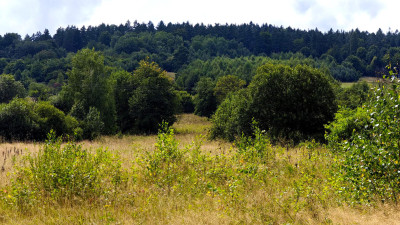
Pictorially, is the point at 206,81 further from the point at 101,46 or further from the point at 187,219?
the point at 101,46

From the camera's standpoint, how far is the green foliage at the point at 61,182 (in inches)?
303

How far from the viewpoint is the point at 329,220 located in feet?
21.4

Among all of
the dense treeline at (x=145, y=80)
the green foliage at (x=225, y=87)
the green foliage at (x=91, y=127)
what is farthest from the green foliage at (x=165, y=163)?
the green foliage at (x=225, y=87)

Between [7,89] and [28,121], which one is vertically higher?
[7,89]

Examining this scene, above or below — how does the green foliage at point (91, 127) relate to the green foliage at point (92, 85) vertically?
below

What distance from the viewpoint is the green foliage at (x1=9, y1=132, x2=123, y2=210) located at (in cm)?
769

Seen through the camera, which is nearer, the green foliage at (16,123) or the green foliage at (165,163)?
the green foliage at (165,163)

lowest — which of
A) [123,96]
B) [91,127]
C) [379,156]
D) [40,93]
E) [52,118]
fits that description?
[91,127]

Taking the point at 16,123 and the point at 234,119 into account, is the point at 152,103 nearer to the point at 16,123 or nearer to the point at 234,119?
the point at 234,119

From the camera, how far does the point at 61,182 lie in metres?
7.90

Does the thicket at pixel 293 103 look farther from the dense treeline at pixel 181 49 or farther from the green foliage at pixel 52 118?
the dense treeline at pixel 181 49

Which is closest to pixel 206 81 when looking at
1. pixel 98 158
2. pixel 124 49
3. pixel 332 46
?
pixel 98 158

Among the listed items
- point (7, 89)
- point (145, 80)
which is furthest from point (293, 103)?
point (7, 89)

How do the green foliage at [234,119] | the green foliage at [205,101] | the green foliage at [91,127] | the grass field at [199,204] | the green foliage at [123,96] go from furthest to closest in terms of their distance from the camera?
the green foliage at [205,101]
the green foliage at [123,96]
the green foliage at [91,127]
the green foliage at [234,119]
the grass field at [199,204]
